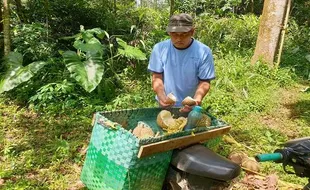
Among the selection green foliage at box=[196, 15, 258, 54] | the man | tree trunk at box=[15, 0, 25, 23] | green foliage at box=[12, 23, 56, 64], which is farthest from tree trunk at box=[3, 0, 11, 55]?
green foliage at box=[196, 15, 258, 54]

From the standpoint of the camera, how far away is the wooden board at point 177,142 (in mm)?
1846

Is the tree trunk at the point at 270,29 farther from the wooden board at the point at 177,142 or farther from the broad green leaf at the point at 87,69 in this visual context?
the wooden board at the point at 177,142

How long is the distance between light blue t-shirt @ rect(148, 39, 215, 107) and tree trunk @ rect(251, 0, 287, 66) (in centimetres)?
426

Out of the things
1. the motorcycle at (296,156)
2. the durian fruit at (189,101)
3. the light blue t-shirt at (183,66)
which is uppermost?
the motorcycle at (296,156)

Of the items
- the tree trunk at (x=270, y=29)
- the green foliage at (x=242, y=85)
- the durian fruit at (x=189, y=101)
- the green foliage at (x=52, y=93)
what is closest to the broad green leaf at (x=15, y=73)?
the green foliage at (x=52, y=93)

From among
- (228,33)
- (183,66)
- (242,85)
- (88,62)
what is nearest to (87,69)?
(88,62)

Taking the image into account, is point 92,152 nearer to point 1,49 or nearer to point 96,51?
point 96,51

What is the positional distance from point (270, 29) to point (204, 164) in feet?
17.5

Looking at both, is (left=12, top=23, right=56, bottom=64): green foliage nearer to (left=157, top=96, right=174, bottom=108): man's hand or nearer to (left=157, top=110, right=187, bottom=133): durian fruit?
(left=157, top=96, right=174, bottom=108): man's hand

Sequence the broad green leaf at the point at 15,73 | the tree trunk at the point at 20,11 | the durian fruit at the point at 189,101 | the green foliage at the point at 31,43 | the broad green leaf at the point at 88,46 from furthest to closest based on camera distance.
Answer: the tree trunk at the point at 20,11
the green foliage at the point at 31,43
the broad green leaf at the point at 88,46
the broad green leaf at the point at 15,73
the durian fruit at the point at 189,101

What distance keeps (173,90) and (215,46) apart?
5.35 meters

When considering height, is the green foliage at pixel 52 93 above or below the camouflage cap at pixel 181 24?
below

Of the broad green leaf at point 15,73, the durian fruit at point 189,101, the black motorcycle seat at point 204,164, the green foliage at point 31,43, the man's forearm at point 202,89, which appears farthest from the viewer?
the green foliage at point 31,43

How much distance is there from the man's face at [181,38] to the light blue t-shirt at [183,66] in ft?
0.15
